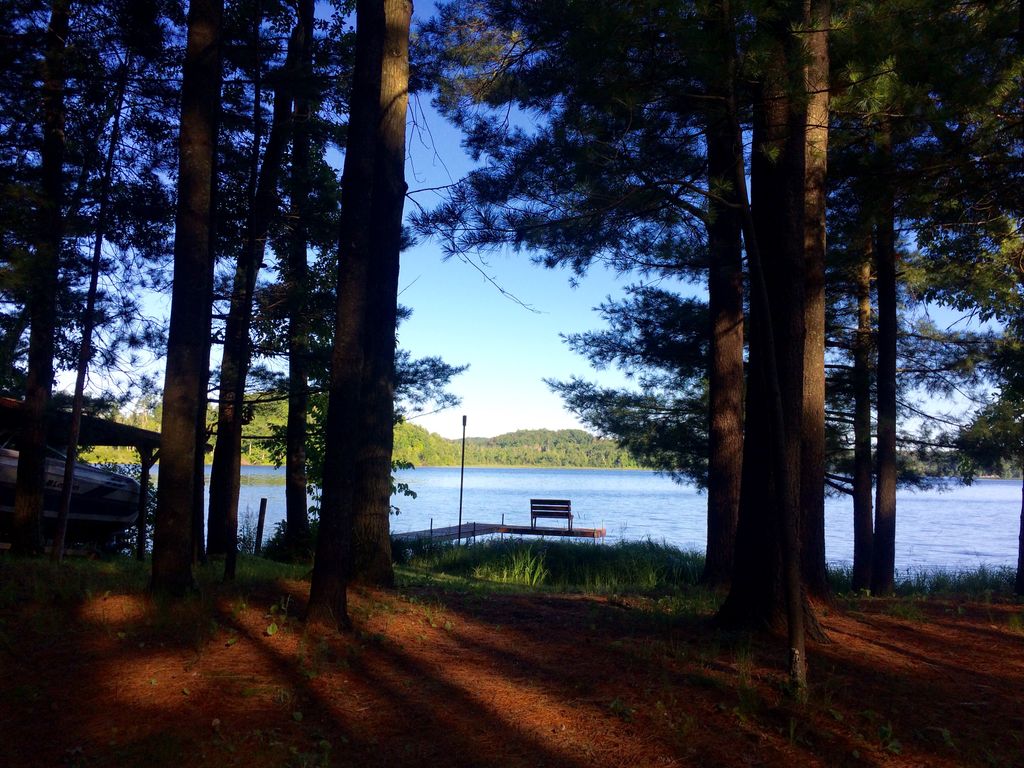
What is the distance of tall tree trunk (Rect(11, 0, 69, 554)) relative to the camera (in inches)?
340

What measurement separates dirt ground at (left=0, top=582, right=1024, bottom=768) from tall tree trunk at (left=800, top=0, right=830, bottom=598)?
754 millimetres

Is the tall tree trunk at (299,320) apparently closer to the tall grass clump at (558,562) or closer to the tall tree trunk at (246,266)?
the tall tree trunk at (246,266)

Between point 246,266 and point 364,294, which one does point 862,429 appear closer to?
point 364,294

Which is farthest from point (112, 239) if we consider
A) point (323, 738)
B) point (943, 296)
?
point (943, 296)

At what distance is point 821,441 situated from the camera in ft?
20.7

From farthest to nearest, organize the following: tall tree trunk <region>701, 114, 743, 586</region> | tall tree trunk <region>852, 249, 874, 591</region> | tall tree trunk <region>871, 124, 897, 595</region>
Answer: tall tree trunk <region>852, 249, 874, 591</region>, tall tree trunk <region>871, 124, 897, 595</region>, tall tree trunk <region>701, 114, 743, 586</region>

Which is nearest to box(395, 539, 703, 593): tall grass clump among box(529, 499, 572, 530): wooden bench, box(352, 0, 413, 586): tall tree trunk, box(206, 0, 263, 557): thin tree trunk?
box(206, 0, 263, 557): thin tree trunk

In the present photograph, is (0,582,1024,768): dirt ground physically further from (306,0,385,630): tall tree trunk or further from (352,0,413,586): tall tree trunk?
(352,0,413,586): tall tree trunk

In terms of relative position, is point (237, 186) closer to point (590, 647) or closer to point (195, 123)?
point (195, 123)

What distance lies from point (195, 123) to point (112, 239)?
447 cm

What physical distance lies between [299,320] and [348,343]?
648 centimetres

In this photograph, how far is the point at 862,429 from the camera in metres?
11.6

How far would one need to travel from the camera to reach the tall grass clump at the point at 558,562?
1104 centimetres

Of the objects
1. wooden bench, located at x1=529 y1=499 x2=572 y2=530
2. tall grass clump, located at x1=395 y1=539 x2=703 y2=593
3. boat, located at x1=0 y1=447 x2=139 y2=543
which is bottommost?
tall grass clump, located at x1=395 y1=539 x2=703 y2=593
